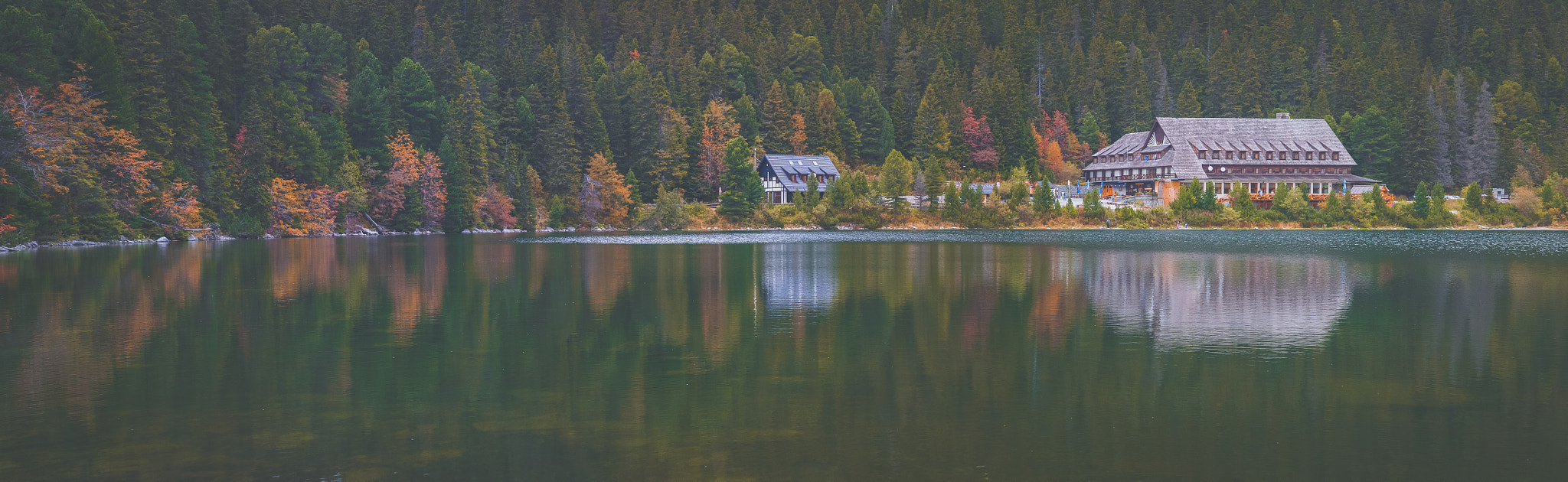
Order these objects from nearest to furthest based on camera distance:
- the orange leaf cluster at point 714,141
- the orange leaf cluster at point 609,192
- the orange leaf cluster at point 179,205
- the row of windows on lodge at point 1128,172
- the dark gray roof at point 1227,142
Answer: the orange leaf cluster at point 179,205
the orange leaf cluster at point 609,192
the orange leaf cluster at point 714,141
the dark gray roof at point 1227,142
the row of windows on lodge at point 1128,172

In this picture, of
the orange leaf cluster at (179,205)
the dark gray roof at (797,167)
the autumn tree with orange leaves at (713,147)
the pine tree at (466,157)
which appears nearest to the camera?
the orange leaf cluster at (179,205)

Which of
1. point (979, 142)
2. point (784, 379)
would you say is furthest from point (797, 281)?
point (979, 142)

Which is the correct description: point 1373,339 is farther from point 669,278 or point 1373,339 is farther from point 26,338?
point 26,338

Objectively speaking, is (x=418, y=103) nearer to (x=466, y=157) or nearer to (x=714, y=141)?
(x=466, y=157)

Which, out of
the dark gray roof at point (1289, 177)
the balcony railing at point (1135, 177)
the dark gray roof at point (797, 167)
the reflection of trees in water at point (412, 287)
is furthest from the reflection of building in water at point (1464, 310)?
the dark gray roof at point (1289, 177)

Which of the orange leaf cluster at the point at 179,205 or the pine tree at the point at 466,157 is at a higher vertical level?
the pine tree at the point at 466,157

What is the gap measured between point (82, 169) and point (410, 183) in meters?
36.5

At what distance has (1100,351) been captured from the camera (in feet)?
62.4

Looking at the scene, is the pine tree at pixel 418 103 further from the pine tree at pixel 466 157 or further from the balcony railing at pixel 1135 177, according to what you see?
the balcony railing at pixel 1135 177

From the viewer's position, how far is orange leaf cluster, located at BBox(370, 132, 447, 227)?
9319cm

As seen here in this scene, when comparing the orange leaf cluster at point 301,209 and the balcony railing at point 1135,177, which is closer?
the orange leaf cluster at point 301,209

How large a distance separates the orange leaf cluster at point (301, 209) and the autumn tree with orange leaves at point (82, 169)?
1177 cm

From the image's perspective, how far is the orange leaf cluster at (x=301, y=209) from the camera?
268 ft

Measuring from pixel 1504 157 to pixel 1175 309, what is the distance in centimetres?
13713
